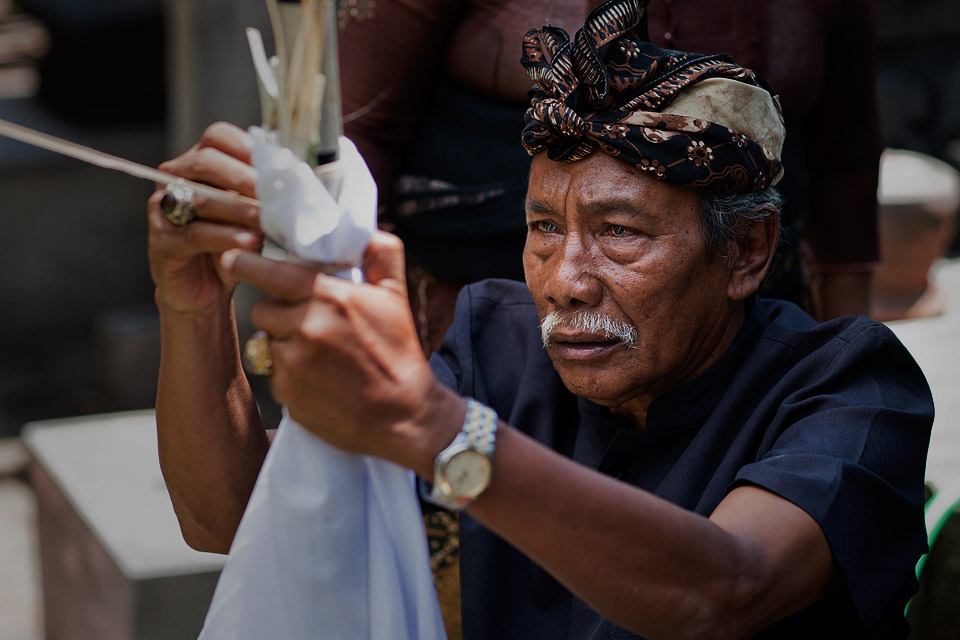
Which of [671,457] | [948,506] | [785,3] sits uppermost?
[785,3]

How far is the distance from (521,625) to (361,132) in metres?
1.03

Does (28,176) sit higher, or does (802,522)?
(802,522)

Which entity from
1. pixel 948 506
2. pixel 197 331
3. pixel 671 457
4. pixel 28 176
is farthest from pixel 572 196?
pixel 28 176

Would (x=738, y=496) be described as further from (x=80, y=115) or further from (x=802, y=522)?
(x=80, y=115)

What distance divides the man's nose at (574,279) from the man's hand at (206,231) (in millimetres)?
500

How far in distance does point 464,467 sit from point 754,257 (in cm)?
82

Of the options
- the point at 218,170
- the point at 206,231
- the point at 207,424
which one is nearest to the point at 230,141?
the point at 218,170

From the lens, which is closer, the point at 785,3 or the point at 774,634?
the point at 774,634

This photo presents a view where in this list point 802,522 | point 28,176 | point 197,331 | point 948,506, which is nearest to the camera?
point 802,522

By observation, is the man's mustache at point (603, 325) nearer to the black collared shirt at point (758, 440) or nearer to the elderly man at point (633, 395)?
the elderly man at point (633, 395)

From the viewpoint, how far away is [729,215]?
1.82m

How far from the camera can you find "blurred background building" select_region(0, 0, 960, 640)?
6.59 m

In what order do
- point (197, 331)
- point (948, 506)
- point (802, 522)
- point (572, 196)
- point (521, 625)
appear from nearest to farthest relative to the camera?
point (802, 522) < point (197, 331) < point (572, 196) < point (521, 625) < point (948, 506)

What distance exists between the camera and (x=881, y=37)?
728 cm
